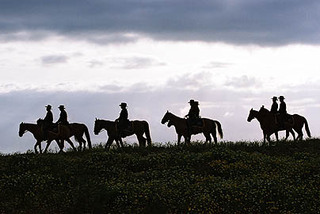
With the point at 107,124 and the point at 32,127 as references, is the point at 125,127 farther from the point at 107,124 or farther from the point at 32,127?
the point at 32,127

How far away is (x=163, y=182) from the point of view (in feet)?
71.6

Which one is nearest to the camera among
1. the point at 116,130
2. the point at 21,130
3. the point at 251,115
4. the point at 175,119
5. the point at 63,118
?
the point at 116,130

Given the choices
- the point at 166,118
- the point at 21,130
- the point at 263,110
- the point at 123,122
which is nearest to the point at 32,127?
the point at 21,130

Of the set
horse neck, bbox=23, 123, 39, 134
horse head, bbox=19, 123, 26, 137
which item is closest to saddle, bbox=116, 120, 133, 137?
horse neck, bbox=23, 123, 39, 134

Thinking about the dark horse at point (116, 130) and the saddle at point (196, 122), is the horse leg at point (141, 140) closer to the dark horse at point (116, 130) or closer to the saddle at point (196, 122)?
the dark horse at point (116, 130)

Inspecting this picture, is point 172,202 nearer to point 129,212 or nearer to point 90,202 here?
point 129,212

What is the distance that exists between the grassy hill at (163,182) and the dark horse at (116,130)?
280 cm

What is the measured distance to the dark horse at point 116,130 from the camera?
111ft

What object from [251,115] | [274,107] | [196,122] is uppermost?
[274,107]

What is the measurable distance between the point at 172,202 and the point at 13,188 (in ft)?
25.2

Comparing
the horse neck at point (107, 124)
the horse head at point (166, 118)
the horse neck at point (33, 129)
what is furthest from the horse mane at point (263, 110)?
the horse neck at point (33, 129)

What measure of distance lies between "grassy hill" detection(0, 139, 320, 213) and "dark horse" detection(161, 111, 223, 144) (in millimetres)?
3758

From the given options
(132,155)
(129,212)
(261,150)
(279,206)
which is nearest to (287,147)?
(261,150)

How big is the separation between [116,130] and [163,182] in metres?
12.5
